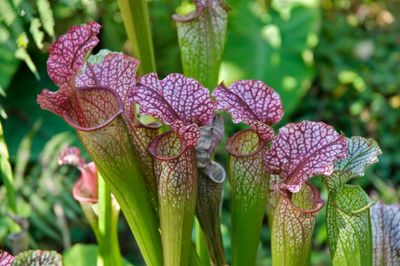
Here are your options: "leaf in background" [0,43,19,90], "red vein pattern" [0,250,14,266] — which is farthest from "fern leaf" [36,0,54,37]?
"leaf in background" [0,43,19,90]

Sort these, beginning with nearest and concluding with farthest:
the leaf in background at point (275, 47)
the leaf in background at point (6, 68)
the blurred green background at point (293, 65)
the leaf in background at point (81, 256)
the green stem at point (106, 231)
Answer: the green stem at point (106, 231) → the leaf in background at point (81, 256) → the leaf in background at point (6, 68) → the blurred green background at point (293, 65) → the leaf in background at point (275, 47)

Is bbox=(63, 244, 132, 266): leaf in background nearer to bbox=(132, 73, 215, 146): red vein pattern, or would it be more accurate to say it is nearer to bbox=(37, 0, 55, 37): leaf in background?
bbox=(37, 0, 55, 37): leaf in background

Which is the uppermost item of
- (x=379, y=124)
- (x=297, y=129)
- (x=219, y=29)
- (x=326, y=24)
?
(x=326, y=24)

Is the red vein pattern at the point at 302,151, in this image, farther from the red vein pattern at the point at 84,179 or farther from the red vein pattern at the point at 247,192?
the red vein pattern at the point at 84,179

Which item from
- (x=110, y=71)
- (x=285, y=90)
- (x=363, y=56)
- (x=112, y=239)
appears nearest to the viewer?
(x=110, y=71)

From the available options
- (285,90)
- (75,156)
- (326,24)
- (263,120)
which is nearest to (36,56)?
(285,90)

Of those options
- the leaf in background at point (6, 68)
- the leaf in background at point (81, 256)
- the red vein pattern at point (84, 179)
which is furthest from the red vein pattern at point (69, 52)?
the leaf in background at point (6, 68)

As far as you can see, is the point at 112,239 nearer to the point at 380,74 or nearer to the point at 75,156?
the point at 75,156

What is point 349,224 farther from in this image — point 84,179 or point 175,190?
point 84,179
